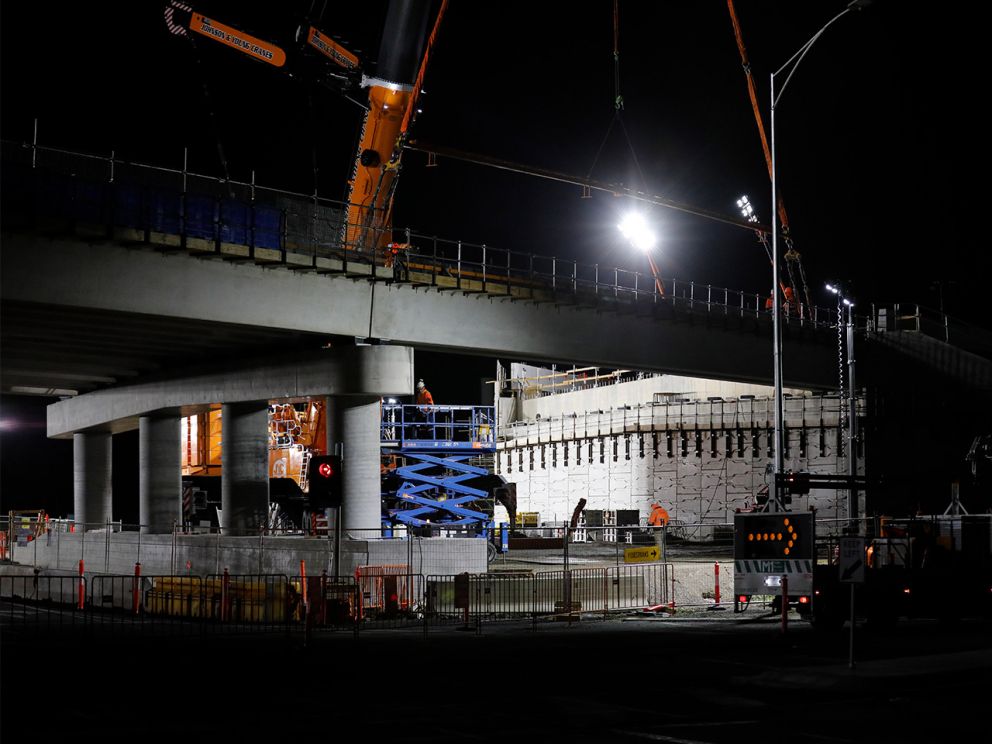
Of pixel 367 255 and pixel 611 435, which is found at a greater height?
pixel 367 255

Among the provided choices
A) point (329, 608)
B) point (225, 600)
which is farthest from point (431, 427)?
point (329, 608)

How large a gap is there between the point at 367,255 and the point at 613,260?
55.7 m

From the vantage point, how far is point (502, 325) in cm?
3894

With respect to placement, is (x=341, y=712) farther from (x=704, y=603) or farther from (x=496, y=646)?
(x=704, y=603)

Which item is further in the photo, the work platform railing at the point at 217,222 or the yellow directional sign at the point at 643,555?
the yellow directional sign at the point at 643,555

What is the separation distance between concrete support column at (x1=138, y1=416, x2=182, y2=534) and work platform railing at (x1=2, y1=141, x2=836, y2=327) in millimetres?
10400

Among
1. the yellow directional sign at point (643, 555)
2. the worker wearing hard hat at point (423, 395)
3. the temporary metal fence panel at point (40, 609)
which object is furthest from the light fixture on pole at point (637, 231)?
the temporary metal fence panel at point (40, 609)

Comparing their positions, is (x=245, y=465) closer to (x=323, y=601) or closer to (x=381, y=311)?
(x=381, y=311)

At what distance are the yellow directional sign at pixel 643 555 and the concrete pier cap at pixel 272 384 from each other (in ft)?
27.8

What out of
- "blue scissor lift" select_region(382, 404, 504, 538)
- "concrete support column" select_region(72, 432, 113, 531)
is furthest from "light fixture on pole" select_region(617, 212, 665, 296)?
"concrete support column" select_region(72, 432, 113, 531)

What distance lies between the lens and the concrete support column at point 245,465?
40812 mm

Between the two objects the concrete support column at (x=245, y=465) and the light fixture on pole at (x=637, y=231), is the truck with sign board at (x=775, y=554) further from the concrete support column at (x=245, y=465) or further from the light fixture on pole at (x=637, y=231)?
the light fixture on pole at (x=637, y=231)

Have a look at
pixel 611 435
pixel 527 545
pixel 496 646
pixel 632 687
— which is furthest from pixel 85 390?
pixel 632 687

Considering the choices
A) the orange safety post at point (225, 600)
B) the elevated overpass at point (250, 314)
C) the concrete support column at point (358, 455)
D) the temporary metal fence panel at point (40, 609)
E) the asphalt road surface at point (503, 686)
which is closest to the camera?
the asphalt road surface at point (503, 686)
